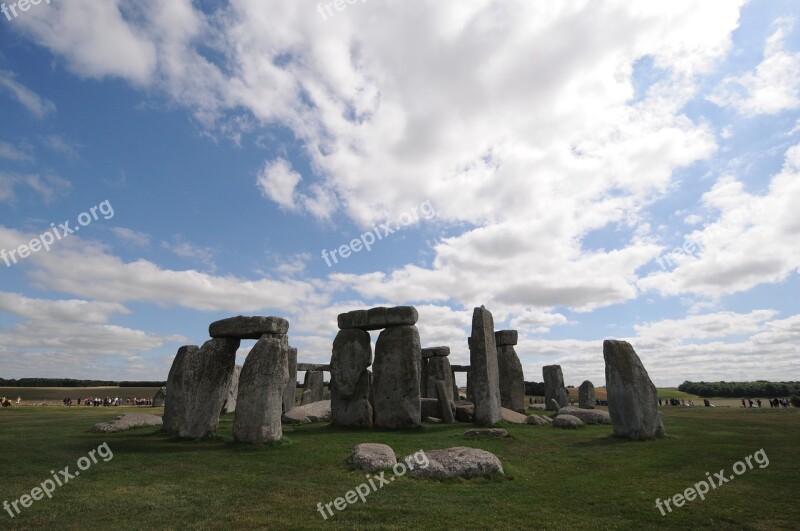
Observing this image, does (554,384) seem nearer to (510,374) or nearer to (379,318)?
(510,374)

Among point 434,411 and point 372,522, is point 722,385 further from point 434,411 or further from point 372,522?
point 372,522

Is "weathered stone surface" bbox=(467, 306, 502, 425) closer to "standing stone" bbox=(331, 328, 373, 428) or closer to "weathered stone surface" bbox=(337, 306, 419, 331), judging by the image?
"weathered stone surface" bbox=(337, 306, 419, 331)

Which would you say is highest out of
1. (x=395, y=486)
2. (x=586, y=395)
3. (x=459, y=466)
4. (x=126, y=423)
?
(x=586, y=395)

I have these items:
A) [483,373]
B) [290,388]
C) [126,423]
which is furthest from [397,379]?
[126,423]

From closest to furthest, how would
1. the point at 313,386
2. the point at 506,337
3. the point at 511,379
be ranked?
the point at 511,379
the point at 506,337
the point at 313,386

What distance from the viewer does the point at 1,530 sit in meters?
5.54

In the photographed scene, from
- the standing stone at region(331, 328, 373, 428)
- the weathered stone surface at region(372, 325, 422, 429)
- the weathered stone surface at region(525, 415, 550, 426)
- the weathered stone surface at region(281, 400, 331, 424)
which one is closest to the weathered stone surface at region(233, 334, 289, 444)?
the standing stone at region(331, 328, 373, 428)

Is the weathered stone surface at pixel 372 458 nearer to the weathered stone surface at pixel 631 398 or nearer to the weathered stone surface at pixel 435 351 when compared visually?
the weathered stone surface at pixel 631 398

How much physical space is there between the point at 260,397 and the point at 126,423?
7127 millimetres

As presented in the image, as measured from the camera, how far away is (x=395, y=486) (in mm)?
7688

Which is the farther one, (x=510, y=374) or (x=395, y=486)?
(x=510, y=374)

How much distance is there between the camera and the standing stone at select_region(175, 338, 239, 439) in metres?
12.5

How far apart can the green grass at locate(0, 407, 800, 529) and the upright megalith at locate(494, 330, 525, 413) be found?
9907 mm

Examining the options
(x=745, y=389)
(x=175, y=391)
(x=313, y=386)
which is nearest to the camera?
(x=175, y=391)
